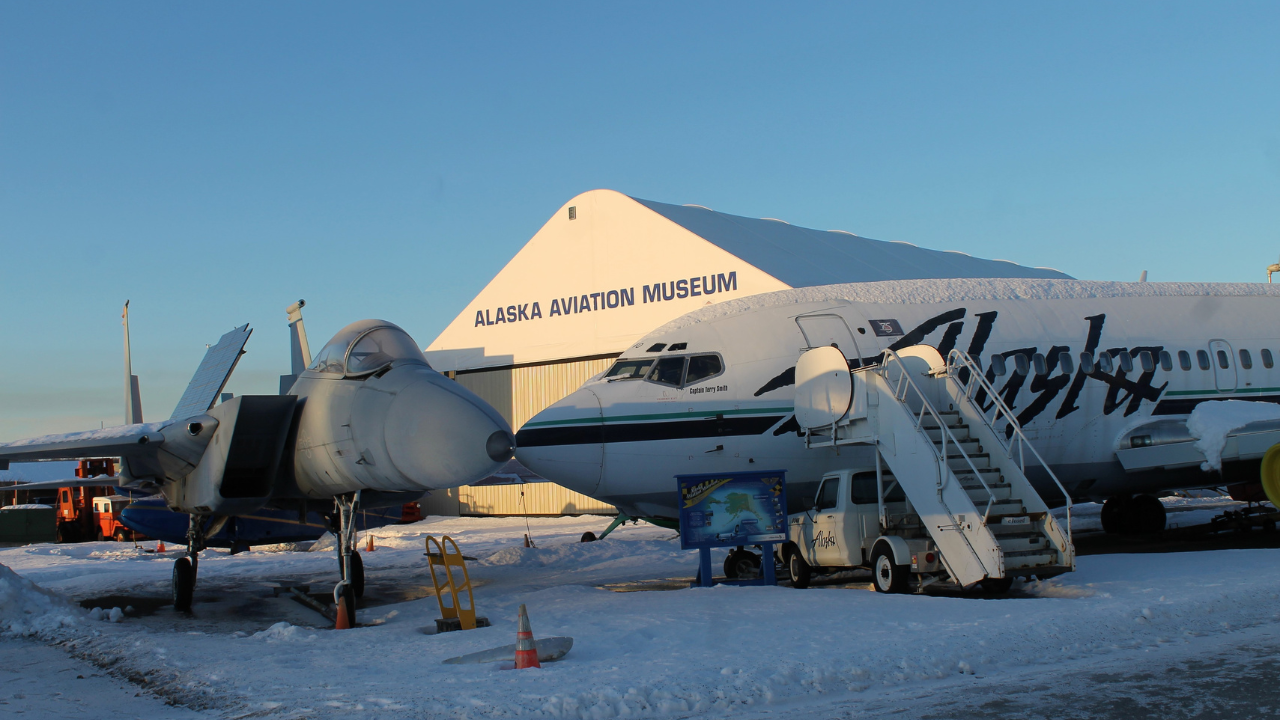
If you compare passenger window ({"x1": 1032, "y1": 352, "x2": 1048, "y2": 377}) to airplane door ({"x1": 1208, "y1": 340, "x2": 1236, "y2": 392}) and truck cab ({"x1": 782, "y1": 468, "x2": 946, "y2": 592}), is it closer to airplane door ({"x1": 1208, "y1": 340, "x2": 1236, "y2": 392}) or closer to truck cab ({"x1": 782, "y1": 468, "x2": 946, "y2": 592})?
airplane door ({"x1": 1208, "y1": 340, "x2": 1236, "y2": 392})

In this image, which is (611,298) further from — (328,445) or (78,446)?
(328,445)

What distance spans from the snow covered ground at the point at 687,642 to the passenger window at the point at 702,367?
3337mm

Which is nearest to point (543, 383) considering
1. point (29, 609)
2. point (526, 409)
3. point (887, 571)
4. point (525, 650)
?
point (526, 409)

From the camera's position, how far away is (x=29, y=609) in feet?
39.4

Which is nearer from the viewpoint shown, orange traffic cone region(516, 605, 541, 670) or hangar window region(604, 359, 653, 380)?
orange traffic cone region(516, 605, 541, 670)

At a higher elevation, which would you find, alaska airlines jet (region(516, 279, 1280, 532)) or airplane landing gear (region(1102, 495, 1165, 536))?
alaska airlines jet (region(516, 279, 1280, 532))

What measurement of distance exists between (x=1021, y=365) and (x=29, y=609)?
14.9 m

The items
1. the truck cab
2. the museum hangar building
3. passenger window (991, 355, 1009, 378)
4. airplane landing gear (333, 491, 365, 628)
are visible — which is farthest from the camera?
the museum hangar building

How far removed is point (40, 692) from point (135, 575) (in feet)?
40.0

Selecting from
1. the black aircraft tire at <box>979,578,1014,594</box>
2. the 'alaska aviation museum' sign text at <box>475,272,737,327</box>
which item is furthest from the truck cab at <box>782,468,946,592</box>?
the 'alaska aviation museum' sign text at <box>475,272,737,327</box>

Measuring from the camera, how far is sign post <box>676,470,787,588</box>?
482 inches

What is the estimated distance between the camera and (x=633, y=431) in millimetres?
13391

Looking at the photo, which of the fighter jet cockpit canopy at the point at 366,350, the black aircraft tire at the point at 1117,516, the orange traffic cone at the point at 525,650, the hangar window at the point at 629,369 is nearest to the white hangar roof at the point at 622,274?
the black aircraft tire at the point at 1117,516

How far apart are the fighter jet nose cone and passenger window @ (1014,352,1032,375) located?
9471 millimetres
